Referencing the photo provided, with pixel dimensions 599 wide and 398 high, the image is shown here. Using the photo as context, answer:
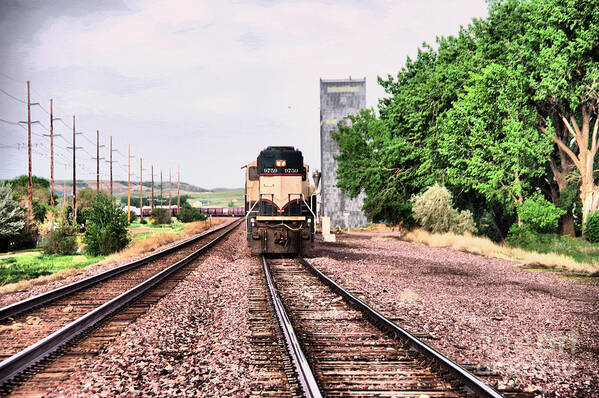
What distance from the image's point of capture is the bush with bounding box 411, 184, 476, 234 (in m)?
31.9

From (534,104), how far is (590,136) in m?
4.34

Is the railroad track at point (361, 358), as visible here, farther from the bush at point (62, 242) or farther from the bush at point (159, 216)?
the bush at point (159, 216)

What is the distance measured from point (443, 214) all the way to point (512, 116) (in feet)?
32.7

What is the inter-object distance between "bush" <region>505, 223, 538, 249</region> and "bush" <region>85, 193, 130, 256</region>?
23220 mm

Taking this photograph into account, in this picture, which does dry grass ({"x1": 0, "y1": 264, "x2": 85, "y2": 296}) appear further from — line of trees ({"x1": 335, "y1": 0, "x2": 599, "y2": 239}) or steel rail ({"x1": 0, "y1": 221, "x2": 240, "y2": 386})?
line of trees ({"x1": 335, "y1": 0, "x2": 599, "y2": 239})

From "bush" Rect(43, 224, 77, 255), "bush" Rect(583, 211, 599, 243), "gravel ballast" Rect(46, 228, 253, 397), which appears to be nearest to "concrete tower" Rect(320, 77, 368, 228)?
"bush" Rect(43, 224, 77, 255)

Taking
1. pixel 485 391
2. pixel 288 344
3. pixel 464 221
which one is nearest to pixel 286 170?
pixel 288 344

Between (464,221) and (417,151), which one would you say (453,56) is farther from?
(464,221)

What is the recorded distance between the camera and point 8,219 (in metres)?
34.3

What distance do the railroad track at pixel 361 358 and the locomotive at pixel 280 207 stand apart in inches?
352

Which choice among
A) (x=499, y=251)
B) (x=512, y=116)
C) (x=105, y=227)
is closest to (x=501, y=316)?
(x=499, y=251)

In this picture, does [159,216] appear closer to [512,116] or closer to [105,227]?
[105,227]

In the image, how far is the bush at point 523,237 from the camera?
76.6 ft

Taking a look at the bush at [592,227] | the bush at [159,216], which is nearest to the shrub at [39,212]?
the bush at [159,216]
